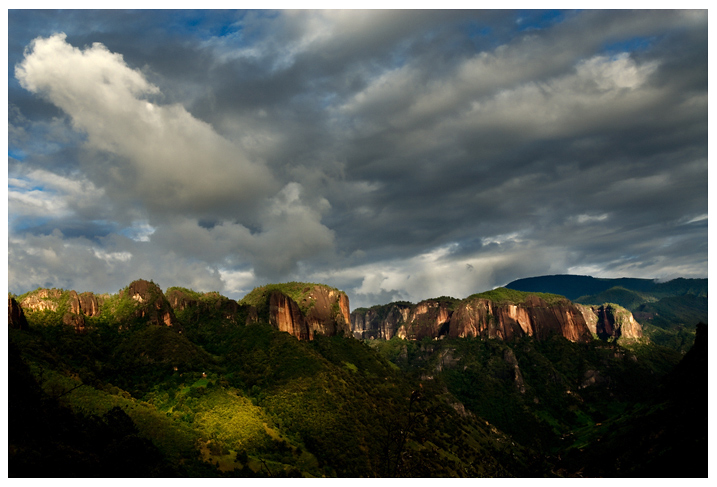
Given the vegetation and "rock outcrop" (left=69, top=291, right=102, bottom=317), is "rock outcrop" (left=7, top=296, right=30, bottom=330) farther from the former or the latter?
"rock outcrop" (left=69, top=291, right=102, bottom=317)

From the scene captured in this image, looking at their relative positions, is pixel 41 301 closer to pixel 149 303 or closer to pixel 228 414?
pixel 149 303

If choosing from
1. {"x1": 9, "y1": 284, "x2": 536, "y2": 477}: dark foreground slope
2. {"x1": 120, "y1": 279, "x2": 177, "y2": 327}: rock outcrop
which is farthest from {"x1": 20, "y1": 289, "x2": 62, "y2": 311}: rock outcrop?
{"x1": 120, "y1": 279, "x2": 177, "y2": 327}: rock outcrop

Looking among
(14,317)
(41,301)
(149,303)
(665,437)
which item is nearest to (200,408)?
(14,317)

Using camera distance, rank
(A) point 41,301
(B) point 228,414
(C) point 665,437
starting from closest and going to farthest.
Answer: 1. (C) point 665,437
2. (B) point 228,414
3. (A) point 41,301

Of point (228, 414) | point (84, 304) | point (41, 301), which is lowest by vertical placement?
point (228, 414)

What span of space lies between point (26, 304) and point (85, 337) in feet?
77.6

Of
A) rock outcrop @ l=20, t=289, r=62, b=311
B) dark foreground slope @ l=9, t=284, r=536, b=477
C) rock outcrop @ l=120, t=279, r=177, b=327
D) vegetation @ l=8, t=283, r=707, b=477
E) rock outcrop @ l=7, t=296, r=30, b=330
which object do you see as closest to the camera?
dark foreground slope @ l=9, t=284, r=536, b=477

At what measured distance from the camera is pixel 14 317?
11131cm

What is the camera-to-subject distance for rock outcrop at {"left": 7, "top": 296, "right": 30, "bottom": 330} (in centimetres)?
10894

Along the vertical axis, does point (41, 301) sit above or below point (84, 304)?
above

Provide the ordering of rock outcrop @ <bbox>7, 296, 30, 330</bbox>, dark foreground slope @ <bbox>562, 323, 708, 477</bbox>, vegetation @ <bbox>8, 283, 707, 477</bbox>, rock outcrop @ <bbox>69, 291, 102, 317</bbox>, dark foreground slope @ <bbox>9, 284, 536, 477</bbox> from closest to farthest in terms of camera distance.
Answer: dark foreground slope @ <bbox>9, 284, 536, 477</bbox> < vegetation @ <bbox>8, 283, 707, 477</bbox> < dark foreground slope @ <bbox>562, 323, 708, 477</bbox> < rock outcrop @ <bbox>7, 296, 30, 330</bbox> < rock outcrop @ <bbox>69, 291, 102, 317</bbox>

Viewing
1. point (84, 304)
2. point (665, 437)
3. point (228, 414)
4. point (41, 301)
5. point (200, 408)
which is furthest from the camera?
point (84, 304)

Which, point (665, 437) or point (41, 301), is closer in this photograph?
point (665, 437)

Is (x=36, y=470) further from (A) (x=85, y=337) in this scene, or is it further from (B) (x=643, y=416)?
(B) (x=643, y=416)
